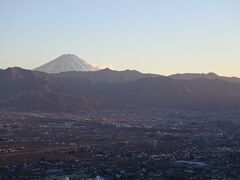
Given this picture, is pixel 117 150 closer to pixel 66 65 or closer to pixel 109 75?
pixel 109 75

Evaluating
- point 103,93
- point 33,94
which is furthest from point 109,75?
point 33,94

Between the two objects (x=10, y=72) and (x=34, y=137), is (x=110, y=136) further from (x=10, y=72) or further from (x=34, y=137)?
(x=10, y=72)

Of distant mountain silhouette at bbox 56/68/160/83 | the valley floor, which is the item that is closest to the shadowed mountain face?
distant mountain silhouette at bbox 56/68/160/83

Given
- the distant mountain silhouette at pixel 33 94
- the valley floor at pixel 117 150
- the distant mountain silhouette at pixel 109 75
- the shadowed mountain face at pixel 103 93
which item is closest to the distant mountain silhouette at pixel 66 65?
the distant mountain silhouette at pixel 109 75

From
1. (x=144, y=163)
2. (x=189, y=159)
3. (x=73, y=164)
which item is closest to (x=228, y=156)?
(x=189, y=159)

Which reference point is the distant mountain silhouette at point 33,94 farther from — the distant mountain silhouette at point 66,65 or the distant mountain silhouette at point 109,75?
the distant mountain silhouette at point 66,65

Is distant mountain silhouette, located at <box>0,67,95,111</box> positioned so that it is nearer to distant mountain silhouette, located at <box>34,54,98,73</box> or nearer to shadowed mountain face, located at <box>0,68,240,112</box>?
shadowed mountain face, located at <box>0,68,240,112</box>

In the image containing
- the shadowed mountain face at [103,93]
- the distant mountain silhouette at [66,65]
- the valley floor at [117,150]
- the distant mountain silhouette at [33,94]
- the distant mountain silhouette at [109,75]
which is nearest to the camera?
the valley floor at [117,150]
